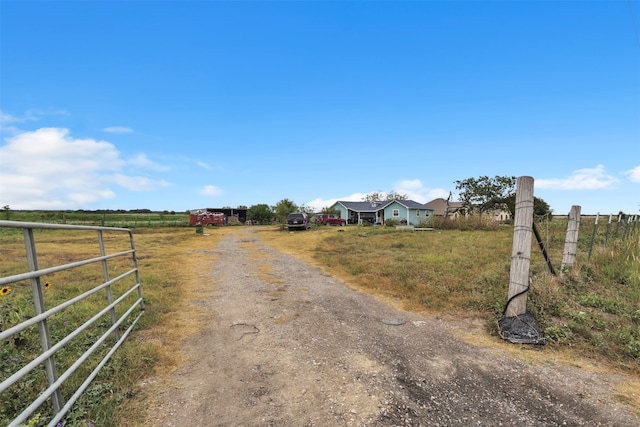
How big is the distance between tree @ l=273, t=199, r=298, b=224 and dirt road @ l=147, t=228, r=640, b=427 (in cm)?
3679

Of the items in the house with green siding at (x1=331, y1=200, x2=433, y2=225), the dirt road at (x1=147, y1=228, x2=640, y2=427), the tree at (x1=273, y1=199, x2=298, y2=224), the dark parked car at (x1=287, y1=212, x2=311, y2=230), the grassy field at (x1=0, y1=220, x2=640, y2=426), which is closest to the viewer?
the dirt road at (x1=147, y1=228, x2=640, y2=427)

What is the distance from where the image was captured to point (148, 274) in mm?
8297

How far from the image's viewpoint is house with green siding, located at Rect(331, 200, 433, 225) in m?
40.9

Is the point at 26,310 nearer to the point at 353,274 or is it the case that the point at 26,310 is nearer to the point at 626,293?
the point at 353,274

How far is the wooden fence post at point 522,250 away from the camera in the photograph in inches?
184

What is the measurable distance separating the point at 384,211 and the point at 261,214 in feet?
59.8

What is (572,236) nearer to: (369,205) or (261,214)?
(261,214)

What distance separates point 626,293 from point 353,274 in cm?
581

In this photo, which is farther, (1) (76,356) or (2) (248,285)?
(2) (248,285)

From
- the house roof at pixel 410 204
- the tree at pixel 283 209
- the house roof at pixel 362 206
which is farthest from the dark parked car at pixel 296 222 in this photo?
the house roof at pixel 362 206

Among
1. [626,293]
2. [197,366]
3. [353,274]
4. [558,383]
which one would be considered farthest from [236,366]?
[626,293]

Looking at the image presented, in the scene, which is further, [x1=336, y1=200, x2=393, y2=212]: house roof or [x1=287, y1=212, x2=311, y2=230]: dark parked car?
[x1=336, y1=200, x2=393, y2=212]: house roof

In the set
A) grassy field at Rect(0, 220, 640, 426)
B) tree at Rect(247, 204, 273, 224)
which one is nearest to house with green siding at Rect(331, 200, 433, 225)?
tree at Rect(247, 204, 273, 224)

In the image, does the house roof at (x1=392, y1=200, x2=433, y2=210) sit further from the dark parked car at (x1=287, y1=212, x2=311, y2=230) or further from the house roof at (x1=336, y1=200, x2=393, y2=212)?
the dark parked car at (x1=287, y1=212, x2=311, y2=230)
